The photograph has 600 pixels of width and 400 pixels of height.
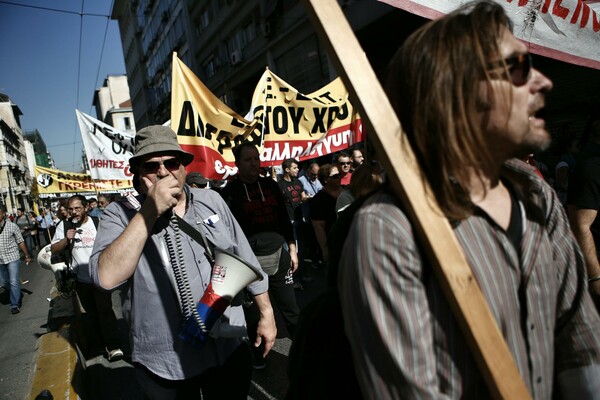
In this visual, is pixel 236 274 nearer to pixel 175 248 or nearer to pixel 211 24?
pixel 175 248

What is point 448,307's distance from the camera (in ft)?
2.92

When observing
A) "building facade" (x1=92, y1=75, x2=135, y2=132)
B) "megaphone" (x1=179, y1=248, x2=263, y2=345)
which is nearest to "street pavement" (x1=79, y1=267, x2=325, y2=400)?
"megaphone" (x1=179, y1=248, x2=263, y2=345)

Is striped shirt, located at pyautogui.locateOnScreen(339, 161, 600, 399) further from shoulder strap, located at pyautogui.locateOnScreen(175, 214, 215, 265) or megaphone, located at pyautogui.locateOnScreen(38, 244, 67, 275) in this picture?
megaphone, located at pyautogui.locateOnScreen(38, 244, 67, 275)

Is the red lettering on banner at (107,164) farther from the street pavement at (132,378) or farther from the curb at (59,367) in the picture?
the street pavement at (132,378)

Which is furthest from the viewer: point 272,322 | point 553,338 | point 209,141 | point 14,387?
point 209,141

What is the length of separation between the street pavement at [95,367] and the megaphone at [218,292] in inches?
65.0

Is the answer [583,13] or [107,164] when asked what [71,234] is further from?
[583,13]

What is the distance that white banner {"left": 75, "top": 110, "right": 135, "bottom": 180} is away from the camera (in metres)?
5.57

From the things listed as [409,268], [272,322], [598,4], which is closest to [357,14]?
[598,4]

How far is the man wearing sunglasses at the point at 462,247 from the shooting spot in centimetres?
85

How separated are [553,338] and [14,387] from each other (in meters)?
4.89

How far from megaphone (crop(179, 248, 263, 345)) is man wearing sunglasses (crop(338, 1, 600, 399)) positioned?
3.11 feet

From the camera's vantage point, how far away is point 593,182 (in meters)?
2.37

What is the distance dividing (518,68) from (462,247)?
495 mm
